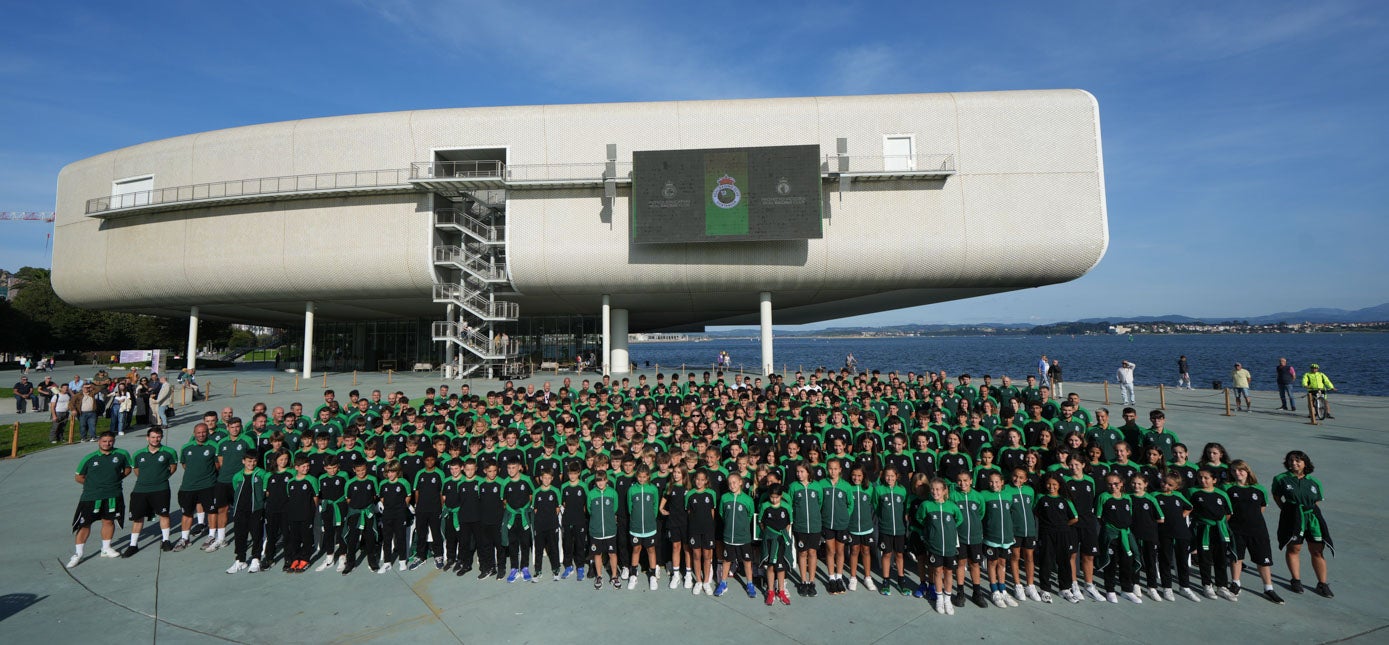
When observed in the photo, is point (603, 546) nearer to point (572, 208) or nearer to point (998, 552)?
point (998, 552)

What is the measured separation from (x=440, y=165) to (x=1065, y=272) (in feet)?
104

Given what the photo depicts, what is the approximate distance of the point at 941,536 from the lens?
643 centimetres

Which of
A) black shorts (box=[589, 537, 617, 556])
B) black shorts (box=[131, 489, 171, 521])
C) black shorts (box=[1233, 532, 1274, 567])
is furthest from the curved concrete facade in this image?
black shorts (box=[1233, 532, 1274, 567])

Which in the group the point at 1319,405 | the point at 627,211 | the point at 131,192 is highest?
the point at 131,192

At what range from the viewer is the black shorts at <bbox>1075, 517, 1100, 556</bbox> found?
6.61 meters

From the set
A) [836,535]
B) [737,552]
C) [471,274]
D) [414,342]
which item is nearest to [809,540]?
[836,535]

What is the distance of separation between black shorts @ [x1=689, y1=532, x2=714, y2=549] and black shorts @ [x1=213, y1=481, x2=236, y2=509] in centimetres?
692

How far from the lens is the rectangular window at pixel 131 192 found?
107ft

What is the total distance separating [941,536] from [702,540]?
9.02 ft

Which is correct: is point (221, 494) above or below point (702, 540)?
above

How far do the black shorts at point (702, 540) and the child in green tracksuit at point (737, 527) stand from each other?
22 centimetres

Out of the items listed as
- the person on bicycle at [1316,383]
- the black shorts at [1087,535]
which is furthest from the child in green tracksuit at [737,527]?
the person on bicycle at [1316,383]

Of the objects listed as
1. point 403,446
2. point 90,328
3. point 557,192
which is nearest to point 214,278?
point 557,192

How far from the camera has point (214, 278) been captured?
31953 mm
